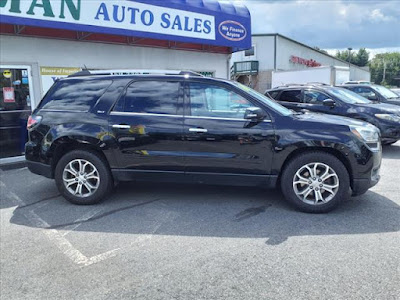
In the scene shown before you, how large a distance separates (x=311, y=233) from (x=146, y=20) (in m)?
7.82

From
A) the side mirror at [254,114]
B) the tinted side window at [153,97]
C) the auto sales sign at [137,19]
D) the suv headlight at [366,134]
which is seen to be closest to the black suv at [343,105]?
the auto sales sign at [137,19]

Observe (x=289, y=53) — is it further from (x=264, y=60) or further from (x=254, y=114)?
(x=254, y=114)

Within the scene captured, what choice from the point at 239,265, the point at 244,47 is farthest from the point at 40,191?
the point at 244,47

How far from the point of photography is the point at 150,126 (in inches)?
181

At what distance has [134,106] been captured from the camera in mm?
4734

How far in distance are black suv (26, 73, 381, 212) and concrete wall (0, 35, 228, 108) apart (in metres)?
4.02

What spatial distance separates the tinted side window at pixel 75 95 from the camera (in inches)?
192

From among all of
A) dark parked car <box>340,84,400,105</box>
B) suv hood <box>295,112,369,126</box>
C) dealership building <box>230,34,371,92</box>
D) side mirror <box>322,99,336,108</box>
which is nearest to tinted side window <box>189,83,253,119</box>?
suv hood <box>295,112,369,126</box>

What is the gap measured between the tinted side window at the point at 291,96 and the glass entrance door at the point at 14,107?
260 inches

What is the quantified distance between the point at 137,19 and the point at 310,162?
704 cm

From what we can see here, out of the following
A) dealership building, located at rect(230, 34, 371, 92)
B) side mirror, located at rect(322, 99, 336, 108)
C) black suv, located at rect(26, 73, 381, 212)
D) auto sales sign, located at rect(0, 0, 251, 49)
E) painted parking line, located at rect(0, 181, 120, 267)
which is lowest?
painted parking line, located at rect(0, 181, 120, 267)

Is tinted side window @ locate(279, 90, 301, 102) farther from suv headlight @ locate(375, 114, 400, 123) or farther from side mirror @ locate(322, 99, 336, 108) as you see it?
suv headlight @ locate(375, 114, 400, 123)

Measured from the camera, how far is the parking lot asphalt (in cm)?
289

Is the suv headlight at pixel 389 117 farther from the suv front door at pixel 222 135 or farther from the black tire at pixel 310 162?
the suv front door at pixel 222 135
